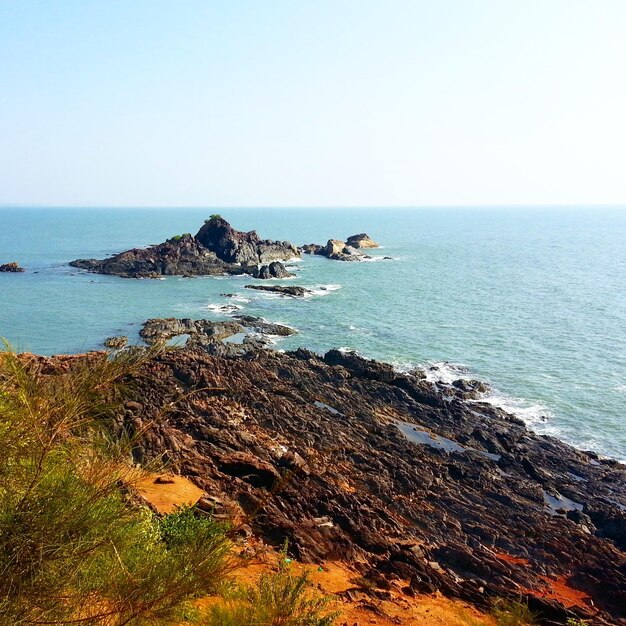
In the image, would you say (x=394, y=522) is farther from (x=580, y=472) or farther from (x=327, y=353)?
(x=327, y=353)

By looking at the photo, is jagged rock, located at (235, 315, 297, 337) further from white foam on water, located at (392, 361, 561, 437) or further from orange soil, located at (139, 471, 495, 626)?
orange soil, located at (139, 471, 495, 626)

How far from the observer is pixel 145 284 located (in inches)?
3174

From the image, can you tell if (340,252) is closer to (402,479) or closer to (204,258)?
(204,258)

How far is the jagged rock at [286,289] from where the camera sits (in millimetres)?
74625

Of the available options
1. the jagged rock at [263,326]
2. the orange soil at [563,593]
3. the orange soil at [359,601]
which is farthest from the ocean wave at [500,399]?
the orange soil at [359,601]

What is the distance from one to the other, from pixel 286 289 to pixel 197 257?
28305 mm

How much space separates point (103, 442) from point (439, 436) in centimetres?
2948

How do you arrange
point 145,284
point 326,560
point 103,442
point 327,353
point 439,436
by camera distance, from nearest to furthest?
point 103,442
point 326,560
point 439,436
point 327,353
point 145,284

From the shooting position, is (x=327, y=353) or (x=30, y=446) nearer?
(x=30, y=446)

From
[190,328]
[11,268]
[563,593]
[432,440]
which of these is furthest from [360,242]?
[563,593]

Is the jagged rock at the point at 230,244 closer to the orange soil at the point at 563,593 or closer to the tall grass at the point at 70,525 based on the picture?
the orange soil at the point at 563,593

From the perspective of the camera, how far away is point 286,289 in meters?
76.2

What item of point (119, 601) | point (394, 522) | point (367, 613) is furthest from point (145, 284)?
point (119, 601)

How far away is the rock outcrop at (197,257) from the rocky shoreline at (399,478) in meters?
54.1
